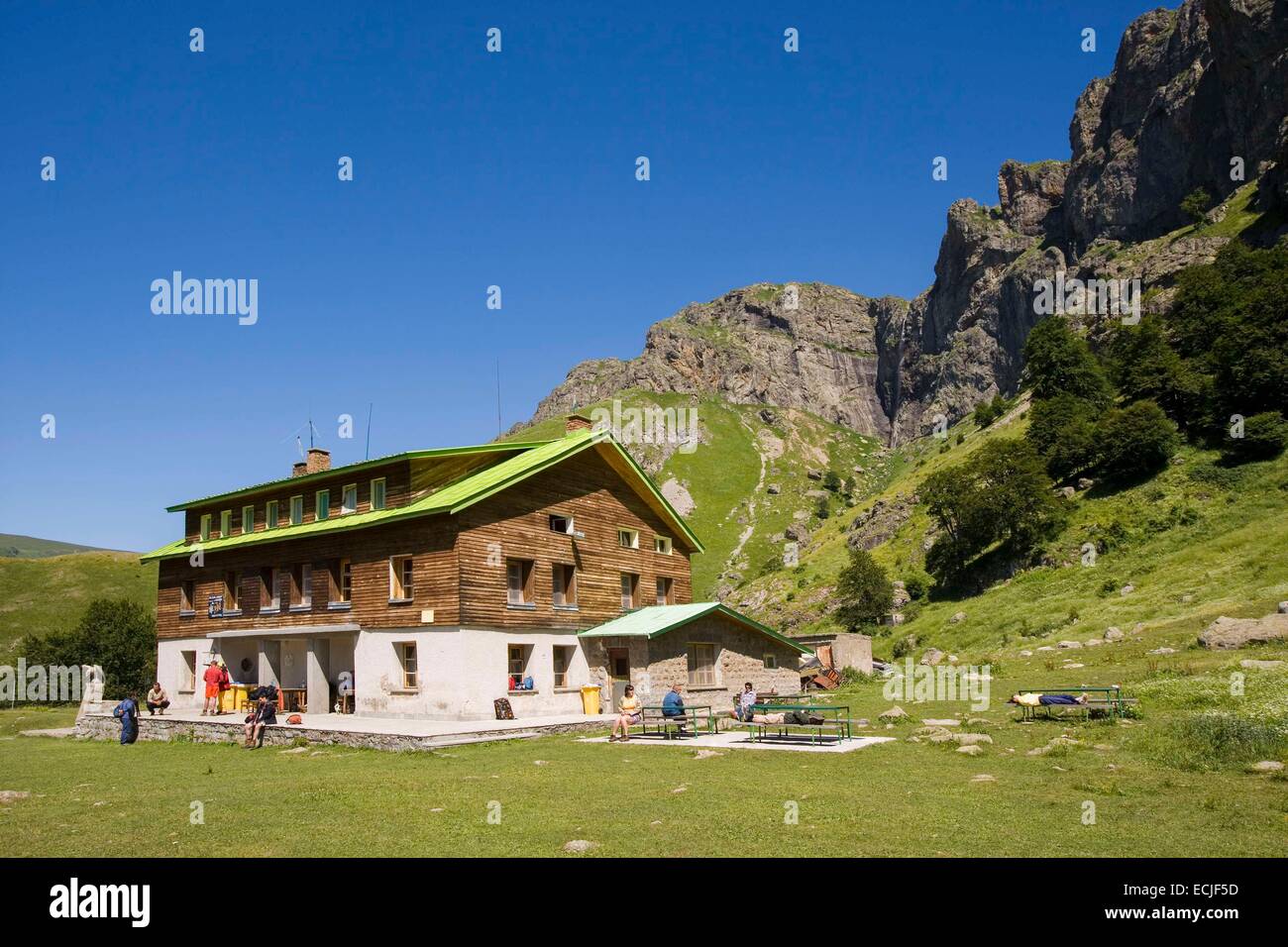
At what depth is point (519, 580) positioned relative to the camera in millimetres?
33969

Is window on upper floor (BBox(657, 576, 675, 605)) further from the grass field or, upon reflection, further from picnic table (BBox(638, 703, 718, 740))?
the grass field

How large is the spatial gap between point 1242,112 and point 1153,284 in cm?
3750

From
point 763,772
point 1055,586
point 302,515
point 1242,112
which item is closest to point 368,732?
point 763,772

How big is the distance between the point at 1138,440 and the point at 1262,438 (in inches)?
314

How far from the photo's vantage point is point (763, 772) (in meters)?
17.8

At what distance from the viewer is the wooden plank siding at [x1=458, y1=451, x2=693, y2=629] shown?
31609 millimetres

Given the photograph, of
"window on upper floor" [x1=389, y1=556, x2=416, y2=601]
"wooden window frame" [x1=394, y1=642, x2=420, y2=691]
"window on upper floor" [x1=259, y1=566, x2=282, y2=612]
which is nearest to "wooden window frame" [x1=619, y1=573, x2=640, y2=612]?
"window on upper floor" [x1=389, y1=556, x2=416, y2=601]

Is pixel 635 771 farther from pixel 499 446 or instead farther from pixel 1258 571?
pixel 1258 571

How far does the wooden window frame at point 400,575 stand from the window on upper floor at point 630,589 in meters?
10.7

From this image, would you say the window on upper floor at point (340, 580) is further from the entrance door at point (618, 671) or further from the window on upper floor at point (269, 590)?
the entrance door at point (618, 671)

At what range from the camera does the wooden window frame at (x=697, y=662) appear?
34.8 metres

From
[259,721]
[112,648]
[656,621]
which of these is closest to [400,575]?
[259,721]

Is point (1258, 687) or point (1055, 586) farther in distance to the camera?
point (1055, 586)
